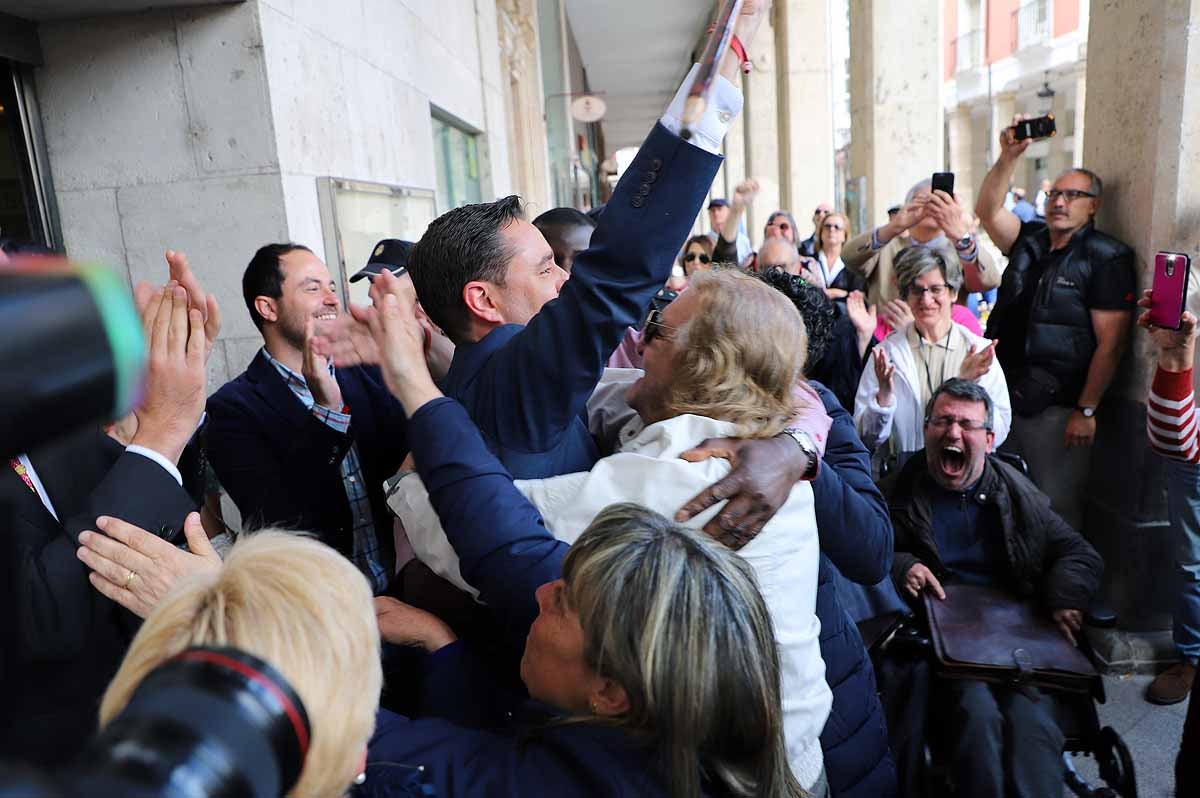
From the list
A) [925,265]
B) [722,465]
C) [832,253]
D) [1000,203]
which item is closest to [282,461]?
[722,465]

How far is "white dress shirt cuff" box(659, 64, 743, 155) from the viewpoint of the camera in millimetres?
1274

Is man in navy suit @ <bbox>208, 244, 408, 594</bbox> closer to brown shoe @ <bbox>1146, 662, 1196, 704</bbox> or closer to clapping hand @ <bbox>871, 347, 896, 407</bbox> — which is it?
clapping hand @ <bbox>871, 347, 896, 407</bbox>

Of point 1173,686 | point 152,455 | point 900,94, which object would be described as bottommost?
point 1173,686

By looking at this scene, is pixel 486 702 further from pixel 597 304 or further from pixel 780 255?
pixel 780 255

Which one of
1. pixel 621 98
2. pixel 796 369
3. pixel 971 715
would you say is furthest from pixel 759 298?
pixel 621 98

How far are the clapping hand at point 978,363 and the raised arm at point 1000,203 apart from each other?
3.77 feet

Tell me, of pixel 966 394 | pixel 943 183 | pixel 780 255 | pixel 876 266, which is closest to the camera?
pixel 966 394

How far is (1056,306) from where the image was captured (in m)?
3.61

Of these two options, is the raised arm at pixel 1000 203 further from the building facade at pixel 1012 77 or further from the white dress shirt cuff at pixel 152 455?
the building facade at pixel 1012 77

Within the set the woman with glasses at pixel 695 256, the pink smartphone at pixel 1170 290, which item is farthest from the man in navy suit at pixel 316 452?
the woman with glasses at pixel 695 256

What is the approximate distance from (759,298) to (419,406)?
649mm

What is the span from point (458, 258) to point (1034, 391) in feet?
10.3

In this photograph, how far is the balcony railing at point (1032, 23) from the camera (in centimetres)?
2561

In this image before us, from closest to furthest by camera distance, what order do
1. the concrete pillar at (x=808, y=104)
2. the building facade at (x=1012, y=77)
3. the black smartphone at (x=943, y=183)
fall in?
the black smartphone at (x=943, y=183) < the concrete pillar at (x=808, y=104) < the building facade at (x=1012, y=77)
